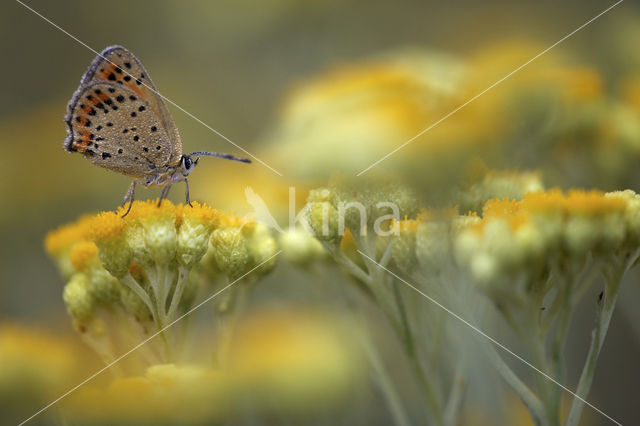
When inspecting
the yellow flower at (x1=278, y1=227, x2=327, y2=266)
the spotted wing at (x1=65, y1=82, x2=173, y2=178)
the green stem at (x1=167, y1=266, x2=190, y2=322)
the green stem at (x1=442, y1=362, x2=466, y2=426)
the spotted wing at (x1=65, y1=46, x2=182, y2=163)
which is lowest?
the green stem at (x1=442, y1=362, x2=466, y2=426)

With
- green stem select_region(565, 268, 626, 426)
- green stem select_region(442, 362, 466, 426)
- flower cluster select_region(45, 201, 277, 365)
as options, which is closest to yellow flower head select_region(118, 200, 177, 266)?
flower cluster select_region(45, 201, 277, 365)

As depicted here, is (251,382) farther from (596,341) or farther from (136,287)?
(596,341)

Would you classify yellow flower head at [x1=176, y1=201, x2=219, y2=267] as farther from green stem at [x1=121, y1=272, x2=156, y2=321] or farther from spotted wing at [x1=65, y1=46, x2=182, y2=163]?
spotted wing at [x1=65, y1=46, x2=182, y2=163]

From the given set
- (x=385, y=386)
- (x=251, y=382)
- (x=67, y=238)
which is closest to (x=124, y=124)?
(x=67, y=238)

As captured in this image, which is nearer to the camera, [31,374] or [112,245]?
[112,245]

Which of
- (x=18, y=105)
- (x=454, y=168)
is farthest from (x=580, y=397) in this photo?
(x=18, y=105)

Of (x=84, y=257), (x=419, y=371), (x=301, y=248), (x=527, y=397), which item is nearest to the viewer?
(x=527, y=397)

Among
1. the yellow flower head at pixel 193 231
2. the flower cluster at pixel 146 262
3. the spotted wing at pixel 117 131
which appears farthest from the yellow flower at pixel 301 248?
the spotted wing at pixel 117 131
